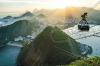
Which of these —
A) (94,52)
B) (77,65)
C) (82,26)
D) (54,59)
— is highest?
(82,26)

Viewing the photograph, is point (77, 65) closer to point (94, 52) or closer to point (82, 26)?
point (82, 26)

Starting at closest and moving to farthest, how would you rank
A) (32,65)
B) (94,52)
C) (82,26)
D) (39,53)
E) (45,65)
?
(82,26) < (45,65) < (32,65) < (39,53) < (94,52)

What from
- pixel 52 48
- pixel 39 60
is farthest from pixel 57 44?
pixel 39 60

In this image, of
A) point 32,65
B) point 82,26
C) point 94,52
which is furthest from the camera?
point 94,52

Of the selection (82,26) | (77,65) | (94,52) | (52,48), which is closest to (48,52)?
(52,48)

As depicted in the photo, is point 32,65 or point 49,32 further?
point 49,32

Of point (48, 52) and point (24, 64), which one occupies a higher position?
point (48, 52)

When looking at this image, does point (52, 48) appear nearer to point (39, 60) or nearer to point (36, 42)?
point (39, 60)
